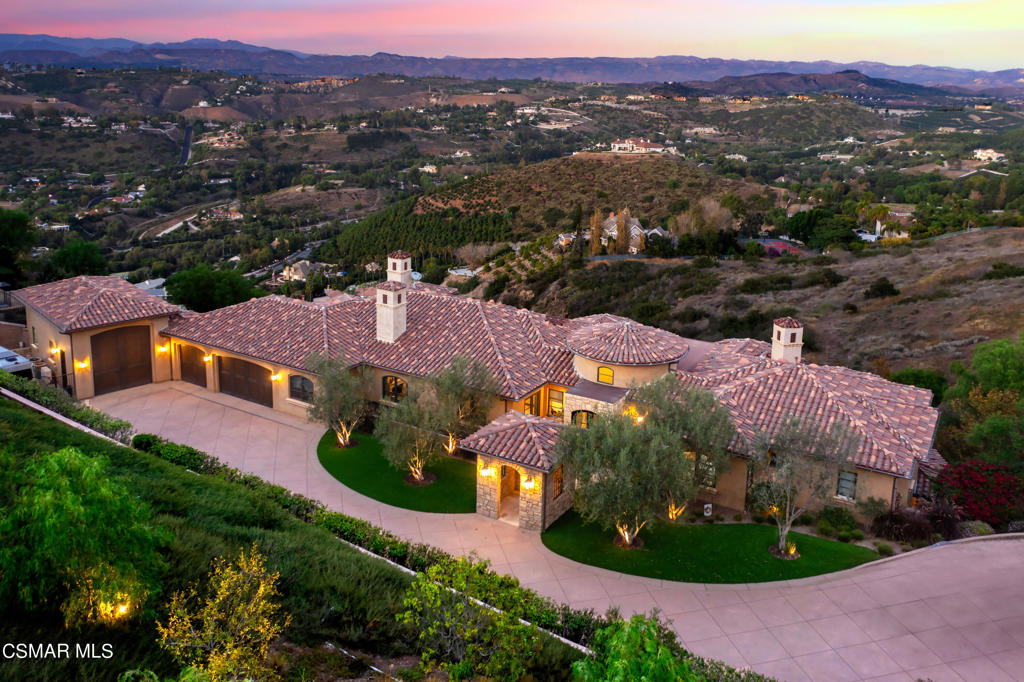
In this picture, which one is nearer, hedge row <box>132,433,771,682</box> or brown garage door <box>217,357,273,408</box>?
hedge row <box>132,433,771,682</box>

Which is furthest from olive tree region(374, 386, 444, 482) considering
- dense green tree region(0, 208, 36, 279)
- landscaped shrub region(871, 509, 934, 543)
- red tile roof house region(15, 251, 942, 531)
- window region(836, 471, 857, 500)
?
dense green tree region(0, 208, 36, 279)

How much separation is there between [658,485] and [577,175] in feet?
235

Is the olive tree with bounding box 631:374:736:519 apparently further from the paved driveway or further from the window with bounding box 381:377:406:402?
the window with bounding box 381:377:406:402

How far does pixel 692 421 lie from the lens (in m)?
17.6

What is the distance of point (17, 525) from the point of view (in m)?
9.11

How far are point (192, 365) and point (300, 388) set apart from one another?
5.83m

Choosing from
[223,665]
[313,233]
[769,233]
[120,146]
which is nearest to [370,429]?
[223,665]

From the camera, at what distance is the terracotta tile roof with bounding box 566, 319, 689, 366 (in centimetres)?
2125

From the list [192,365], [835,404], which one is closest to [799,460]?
[835,404]

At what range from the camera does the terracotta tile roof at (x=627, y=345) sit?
69.7 feet

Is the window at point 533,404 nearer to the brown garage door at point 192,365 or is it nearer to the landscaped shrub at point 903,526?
the landscaped shrub at point 903,526

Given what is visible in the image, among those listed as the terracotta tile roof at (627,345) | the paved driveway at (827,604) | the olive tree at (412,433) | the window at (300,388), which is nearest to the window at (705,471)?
the paved driveway at (827,604)

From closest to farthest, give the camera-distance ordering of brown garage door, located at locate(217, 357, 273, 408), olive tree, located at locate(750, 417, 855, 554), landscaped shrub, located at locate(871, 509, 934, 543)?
1. olive tree, located at locate(750, 417, 855, 554)
2. landscaped shrub, located at locate(871, 509, 934, 543)
3. brown garage door, located at locate(217, 357, 273, 408)

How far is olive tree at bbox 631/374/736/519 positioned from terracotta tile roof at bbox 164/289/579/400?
4.75m
